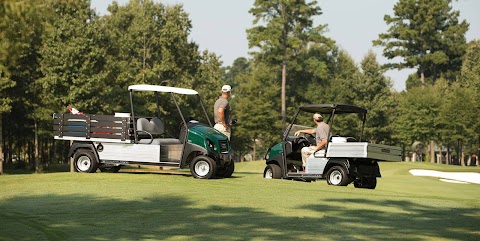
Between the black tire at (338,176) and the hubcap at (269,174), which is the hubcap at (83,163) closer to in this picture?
the hubcap at (269,174)

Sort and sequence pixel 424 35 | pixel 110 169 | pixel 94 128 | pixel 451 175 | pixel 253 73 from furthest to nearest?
pixel 424 35
pixel 253 73
pixel 451 175
pixel 110 169
pixel 94 128

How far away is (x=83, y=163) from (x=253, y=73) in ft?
187

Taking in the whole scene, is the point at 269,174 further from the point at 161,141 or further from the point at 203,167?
the point at 161,141

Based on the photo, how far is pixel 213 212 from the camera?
13.3 metres

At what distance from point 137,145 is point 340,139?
16.5 feet

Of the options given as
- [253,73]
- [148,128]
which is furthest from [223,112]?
[253,73]

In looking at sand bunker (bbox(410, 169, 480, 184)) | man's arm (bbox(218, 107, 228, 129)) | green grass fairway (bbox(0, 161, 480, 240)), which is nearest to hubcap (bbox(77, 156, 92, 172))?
green grass fairway (bbox(0, 161, 480, 240))

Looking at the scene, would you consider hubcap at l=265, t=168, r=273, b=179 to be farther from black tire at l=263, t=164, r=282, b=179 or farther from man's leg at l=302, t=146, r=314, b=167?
man's leg at l=302, t=146, r=314, b=167

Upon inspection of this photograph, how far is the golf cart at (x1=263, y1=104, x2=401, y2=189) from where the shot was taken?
19.4 metres

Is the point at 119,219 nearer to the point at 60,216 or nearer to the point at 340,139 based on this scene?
the point at 60,216

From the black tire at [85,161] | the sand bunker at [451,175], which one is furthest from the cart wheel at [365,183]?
the sand bunker at [451,175]

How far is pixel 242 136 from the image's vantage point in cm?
7394

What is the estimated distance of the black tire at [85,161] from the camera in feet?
66.4

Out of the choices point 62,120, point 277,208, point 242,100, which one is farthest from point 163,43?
point 277,208
